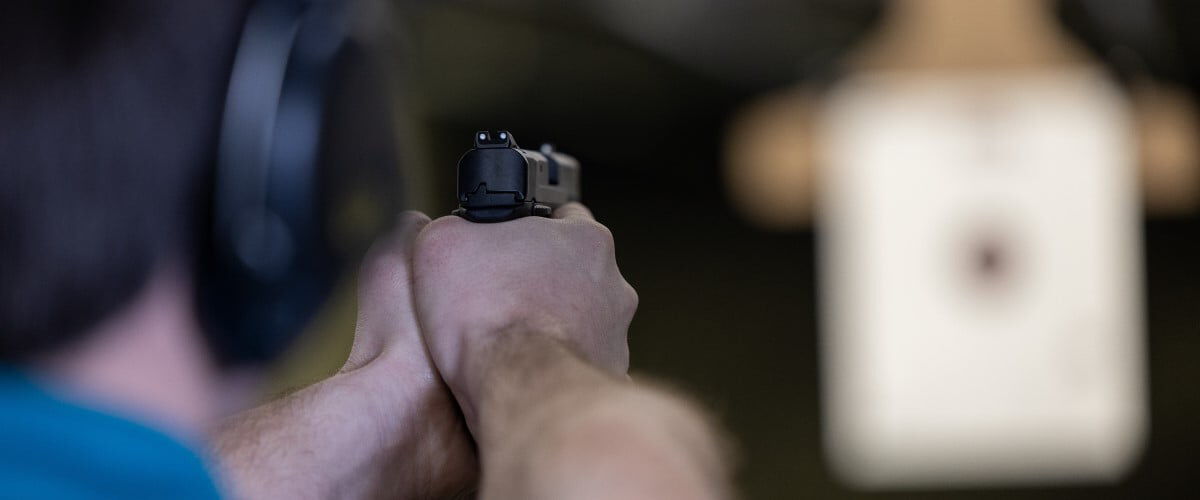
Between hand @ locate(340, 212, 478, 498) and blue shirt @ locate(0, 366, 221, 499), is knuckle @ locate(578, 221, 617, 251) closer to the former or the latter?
hand @ locate(340, 212, 478, 498)

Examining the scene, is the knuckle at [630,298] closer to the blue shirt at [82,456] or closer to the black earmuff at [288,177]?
the black earmuff at [288,177]

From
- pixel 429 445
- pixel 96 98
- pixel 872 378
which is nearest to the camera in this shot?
pixel 96 98

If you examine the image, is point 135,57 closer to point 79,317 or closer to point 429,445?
point 79,317

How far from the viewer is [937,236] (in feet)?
14.8

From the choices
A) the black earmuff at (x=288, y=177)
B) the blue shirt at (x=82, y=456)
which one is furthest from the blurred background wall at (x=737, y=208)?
the blue shirt at (x=82, y=456)

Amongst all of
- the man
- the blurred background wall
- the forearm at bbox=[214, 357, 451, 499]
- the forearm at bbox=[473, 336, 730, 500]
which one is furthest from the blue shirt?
the blurred background wall

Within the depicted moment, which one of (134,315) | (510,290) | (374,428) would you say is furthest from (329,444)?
(134,315)

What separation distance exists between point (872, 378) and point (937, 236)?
0.55m

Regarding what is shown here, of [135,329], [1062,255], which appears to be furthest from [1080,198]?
[135,329]

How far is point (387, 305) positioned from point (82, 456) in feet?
1.10

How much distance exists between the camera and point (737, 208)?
4.35 metres

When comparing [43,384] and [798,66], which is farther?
[798,66]

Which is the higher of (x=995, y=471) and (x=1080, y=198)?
(x=1080, y=198)

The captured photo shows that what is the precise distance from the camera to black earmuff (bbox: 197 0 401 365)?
51cm
